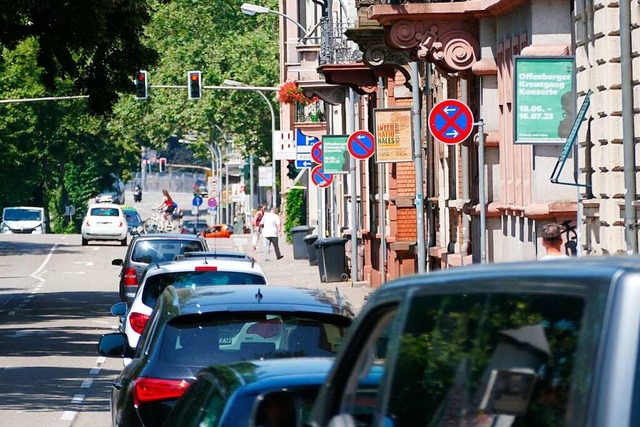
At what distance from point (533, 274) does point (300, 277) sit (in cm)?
3815

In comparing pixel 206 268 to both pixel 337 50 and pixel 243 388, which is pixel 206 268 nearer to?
pixel 243 388

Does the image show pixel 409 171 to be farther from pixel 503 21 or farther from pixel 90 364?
pixel 90 364

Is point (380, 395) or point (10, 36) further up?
point (10, 36)

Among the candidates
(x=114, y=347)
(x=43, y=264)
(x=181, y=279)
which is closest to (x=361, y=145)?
(x=181, y=279)

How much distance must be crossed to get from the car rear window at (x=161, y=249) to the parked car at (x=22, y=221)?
57607mm

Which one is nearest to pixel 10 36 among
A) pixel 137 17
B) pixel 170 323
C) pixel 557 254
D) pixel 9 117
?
pixel 137 17

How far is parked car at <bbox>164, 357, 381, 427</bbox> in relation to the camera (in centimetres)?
629

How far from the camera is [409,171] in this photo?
33.5 m

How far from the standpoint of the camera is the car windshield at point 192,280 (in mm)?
14695

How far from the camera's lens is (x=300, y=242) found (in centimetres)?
5203

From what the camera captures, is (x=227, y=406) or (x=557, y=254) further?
(x=557, y=254)

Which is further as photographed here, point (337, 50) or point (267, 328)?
point (337, 50)

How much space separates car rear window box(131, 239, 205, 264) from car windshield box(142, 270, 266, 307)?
11546mm

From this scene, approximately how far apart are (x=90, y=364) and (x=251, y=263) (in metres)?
5.94
